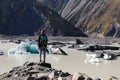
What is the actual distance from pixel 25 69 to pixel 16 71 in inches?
20.6

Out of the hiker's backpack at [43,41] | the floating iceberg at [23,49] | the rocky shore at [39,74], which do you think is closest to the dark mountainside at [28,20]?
the floating iceberg at [23,49]

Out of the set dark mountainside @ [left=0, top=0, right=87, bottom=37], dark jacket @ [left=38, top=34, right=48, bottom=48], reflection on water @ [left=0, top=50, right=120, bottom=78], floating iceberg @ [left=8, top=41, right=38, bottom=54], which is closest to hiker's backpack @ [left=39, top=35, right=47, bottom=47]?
dark jacket @ [left=38, top=34, right=48, bottom=48]

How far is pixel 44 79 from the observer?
19.4 m

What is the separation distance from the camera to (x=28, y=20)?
557ft

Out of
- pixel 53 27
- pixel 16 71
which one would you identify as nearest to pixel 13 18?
pixel 53 27

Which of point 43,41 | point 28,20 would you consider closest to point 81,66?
point 43,41

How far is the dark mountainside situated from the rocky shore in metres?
135

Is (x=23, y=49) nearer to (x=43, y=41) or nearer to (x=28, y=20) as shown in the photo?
(x=43, y=41)

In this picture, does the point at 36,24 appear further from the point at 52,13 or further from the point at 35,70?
→ the point at 35,70

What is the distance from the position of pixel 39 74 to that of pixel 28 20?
15076cm

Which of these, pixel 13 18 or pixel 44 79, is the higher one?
pixel 13 18

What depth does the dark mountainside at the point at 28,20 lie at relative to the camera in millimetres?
161625

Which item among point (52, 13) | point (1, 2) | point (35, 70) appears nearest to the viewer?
point (35, 70)

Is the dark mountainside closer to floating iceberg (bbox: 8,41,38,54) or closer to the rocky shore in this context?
floating iceberg (bbox: 8,41,38,54)
